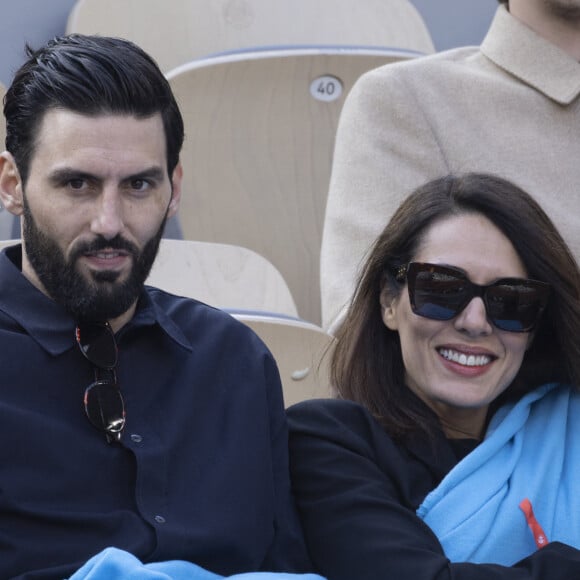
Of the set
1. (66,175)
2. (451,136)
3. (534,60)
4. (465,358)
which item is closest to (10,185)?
(66,175)

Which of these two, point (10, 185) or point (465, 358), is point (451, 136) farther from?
point (10, 185)

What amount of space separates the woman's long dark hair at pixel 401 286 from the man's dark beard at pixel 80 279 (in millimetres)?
348

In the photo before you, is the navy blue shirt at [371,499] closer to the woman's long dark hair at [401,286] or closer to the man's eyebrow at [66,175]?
the woman's long dark hair at [401,286]

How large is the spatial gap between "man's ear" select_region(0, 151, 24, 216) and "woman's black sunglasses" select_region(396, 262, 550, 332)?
0.44 meters

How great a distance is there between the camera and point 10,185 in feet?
4.60

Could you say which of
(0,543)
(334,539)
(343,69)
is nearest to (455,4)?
(343,69)

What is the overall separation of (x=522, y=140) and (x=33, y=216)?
2.95 ft

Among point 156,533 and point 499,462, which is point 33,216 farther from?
point 499,462

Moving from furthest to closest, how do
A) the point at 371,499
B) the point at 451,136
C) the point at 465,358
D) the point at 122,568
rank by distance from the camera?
the point at 451,136, the point at 465,358, the point at 371,499, the point at 122,568

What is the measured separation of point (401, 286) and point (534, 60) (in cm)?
65

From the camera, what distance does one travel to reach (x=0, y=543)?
1252 millimetres

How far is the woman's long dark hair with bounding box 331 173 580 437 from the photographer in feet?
5.11

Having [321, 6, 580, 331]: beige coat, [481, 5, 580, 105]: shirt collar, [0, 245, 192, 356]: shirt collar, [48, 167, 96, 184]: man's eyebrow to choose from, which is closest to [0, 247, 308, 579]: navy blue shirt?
[0, 245, 192, 356]: shirt collar

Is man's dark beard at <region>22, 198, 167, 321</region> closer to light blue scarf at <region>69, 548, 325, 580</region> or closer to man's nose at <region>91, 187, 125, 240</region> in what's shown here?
man's nose at <region>91, 187, 125, 240</region>
